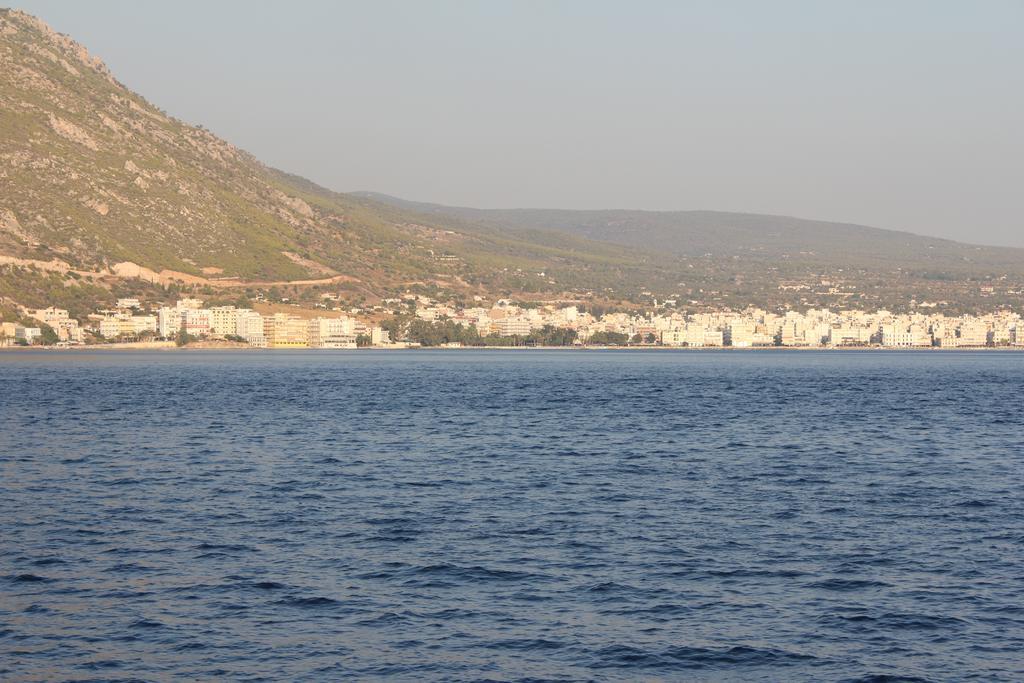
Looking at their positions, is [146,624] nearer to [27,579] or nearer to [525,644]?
[27,579]

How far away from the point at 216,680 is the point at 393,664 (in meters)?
2.30

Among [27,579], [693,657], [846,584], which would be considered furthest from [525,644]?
[27,579]

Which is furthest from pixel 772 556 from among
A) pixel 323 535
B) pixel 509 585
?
pixel 323 535

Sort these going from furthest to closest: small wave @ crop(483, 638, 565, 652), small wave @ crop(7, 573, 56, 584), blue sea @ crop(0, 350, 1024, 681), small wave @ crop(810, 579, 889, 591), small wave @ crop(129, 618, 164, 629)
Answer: small wave @ crop(7, 573, 56, 584), small wave @ crop(810, 579, 889, 591), small wave @ crop(129, 618, 164, 629), small wave @ crop(483, 638, 565, 652), blue sea @ crop(0, 350, 1024, 681)

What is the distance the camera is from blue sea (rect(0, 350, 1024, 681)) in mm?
17188

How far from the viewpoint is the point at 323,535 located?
83.4ft

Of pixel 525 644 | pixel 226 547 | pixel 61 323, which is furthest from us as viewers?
pixel 61 323

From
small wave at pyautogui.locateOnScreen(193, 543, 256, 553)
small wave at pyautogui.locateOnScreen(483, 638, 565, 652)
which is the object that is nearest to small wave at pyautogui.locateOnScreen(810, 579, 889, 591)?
small wave at pyautogui.locateOnScreen(483, 638, 565, 652)

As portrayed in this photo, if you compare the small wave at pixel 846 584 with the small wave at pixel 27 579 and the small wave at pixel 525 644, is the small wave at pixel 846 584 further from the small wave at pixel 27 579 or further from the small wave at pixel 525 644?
the small wave at pixel 27 579

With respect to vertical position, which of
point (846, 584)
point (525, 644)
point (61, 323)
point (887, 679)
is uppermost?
point (61, 323)

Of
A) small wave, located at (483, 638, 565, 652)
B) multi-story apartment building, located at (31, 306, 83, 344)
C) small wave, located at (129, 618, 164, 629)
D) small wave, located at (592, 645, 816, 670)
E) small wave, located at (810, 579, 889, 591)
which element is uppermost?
multi-story apartment building, located at (31, 306, 83, 344)

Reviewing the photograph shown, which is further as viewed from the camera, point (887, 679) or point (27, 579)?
point (27, 579)

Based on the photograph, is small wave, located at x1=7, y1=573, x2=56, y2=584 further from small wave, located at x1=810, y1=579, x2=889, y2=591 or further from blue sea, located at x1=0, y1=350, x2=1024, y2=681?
small wave, located at x1=810, y1=579, x2=889, y2=591

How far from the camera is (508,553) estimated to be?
23625 mm
